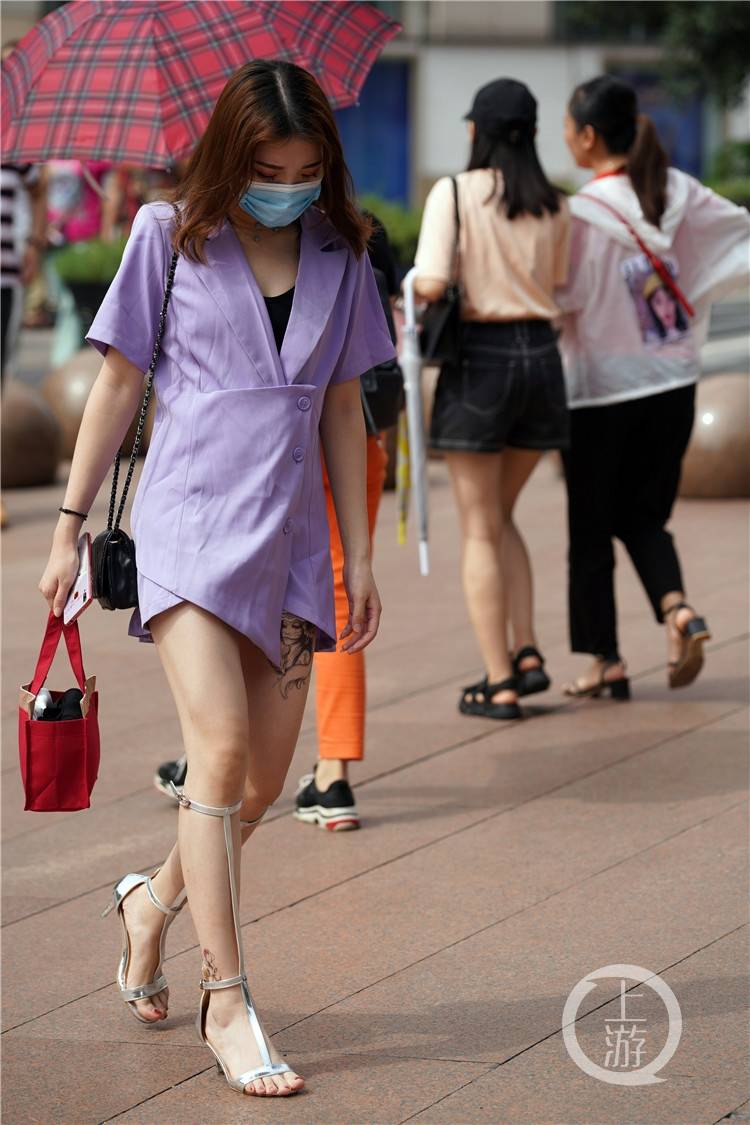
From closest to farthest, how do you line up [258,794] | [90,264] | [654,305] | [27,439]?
[258,794], [654,305], [27,439], [90,264]

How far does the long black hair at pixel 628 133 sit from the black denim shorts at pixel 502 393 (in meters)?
0.62

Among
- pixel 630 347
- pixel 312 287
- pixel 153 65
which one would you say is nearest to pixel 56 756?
pixel 312 287

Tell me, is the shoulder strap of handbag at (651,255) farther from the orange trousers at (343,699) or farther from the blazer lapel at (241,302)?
the blazer lapel at (241,302)

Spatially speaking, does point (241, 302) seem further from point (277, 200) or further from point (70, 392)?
point (70, 392)

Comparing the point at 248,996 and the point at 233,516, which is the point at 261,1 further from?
the point at 248,996

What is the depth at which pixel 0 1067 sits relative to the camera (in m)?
3.67

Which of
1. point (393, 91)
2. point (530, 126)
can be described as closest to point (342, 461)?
point (530, 126)

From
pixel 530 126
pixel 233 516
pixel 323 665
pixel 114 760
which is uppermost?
pixel 530 126

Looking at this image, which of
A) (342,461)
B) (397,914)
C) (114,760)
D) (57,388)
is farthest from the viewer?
(57,388)

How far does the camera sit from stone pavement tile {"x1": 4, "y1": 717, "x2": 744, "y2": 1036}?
4055mm

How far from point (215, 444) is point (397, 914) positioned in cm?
144

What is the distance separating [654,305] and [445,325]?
0.86 metres

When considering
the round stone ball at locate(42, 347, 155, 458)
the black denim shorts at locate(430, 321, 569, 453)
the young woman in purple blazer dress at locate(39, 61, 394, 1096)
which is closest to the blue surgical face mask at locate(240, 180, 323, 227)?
the young woman in purple blazer dress at locate(39, 61, 394, 1096)

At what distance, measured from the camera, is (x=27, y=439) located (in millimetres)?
11391
